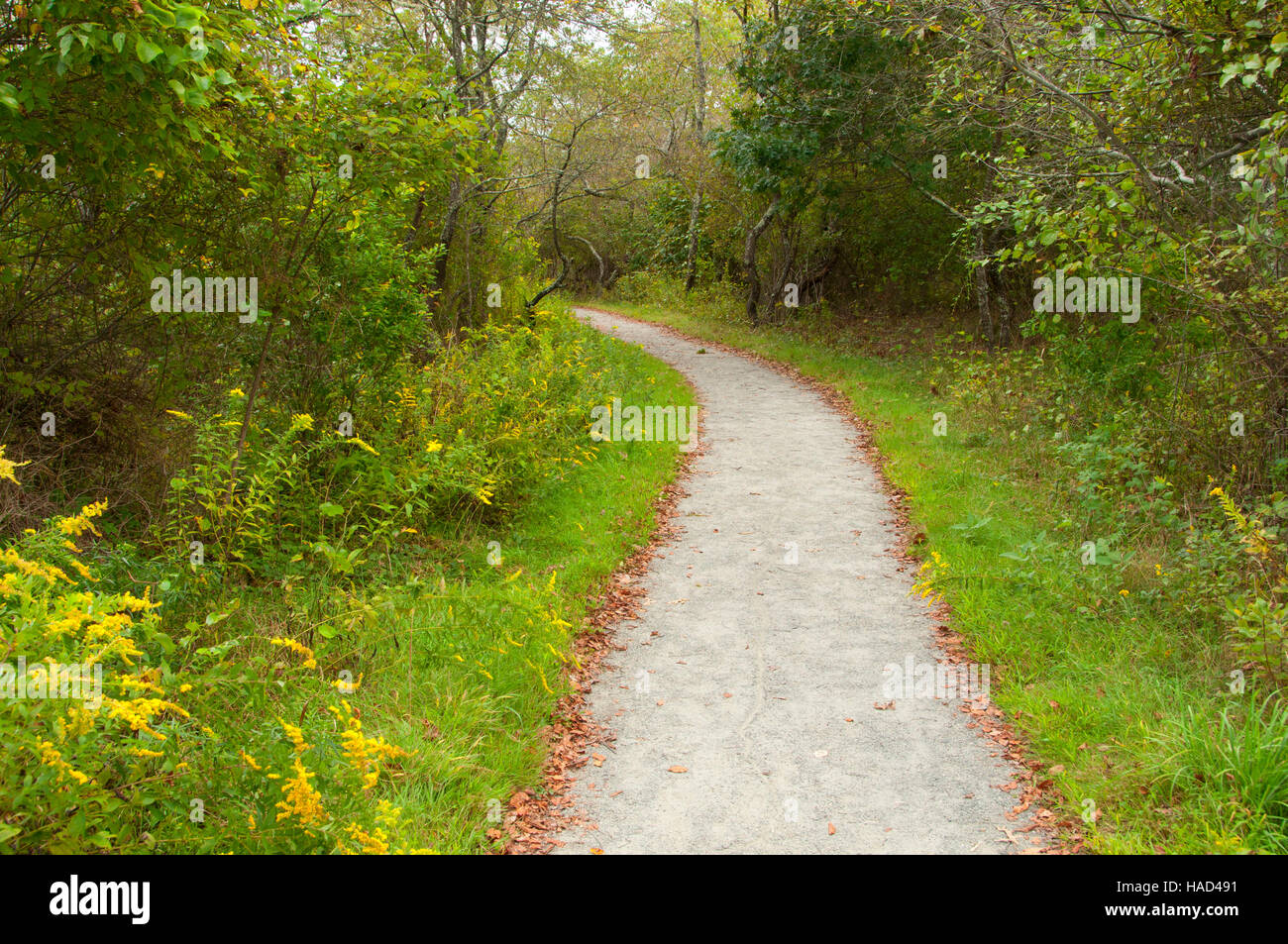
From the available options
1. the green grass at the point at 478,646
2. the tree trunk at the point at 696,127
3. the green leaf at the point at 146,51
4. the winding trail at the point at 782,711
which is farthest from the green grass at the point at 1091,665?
the tree trunk at the point at 696,127

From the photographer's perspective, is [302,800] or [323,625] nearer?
[302,800]

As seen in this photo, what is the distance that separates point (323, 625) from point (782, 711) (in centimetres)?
290

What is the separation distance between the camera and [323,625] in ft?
18.1

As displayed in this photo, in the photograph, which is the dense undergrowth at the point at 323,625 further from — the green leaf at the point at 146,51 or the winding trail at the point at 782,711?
the green leaf at the point at 146,51

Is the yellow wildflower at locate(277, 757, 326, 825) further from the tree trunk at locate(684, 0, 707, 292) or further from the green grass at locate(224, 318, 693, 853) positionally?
the tree trunk at locate(684, 0, 707, 292)

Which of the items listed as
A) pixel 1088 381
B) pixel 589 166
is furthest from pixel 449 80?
pixel 1088 381

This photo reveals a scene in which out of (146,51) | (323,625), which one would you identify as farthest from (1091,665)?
(146,51)

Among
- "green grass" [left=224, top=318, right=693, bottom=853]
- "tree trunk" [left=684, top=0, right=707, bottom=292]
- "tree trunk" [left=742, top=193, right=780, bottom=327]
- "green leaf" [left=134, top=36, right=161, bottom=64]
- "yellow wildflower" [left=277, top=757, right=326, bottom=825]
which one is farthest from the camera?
"tree trunk" [left=684, top=0, right=707, bottom=292]

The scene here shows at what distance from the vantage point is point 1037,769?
467 centimetres

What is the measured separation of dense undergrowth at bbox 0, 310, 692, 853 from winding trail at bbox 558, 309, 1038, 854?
58 cm

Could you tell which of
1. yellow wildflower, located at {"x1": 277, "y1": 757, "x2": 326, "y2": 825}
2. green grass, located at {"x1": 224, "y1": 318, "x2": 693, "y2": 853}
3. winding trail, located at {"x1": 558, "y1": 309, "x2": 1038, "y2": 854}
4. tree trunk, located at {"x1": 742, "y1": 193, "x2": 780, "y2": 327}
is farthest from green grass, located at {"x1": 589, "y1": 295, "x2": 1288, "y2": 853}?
tree trunk, located at {"x1": 742, "y1": 193, "x2": 780, "y2": 327}

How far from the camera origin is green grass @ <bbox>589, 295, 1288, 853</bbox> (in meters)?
3.94

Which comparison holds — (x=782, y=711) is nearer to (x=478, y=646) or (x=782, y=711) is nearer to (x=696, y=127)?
(x=478, y=646)

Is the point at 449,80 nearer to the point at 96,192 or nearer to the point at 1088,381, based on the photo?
the point at 96,192
